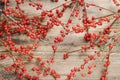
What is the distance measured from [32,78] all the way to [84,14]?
2.61 ft

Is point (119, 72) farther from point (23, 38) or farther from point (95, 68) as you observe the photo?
point (23, 38)

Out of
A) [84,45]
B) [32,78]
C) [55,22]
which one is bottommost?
[32,78]

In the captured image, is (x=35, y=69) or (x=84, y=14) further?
(x=84, y=14)

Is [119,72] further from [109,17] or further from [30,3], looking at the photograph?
[30,3]

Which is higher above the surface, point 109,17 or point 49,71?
point 109,17

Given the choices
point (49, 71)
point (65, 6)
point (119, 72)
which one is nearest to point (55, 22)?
point (65, 6)

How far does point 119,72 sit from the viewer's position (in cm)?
316

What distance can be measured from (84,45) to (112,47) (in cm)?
26

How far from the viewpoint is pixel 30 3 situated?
3.26 m

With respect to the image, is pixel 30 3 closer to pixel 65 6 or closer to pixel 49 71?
pixel 65 6

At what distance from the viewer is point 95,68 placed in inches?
125

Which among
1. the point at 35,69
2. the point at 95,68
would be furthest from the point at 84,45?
the point at 35,69

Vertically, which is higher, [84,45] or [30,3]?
[30,3]

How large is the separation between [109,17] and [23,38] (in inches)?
33.3
